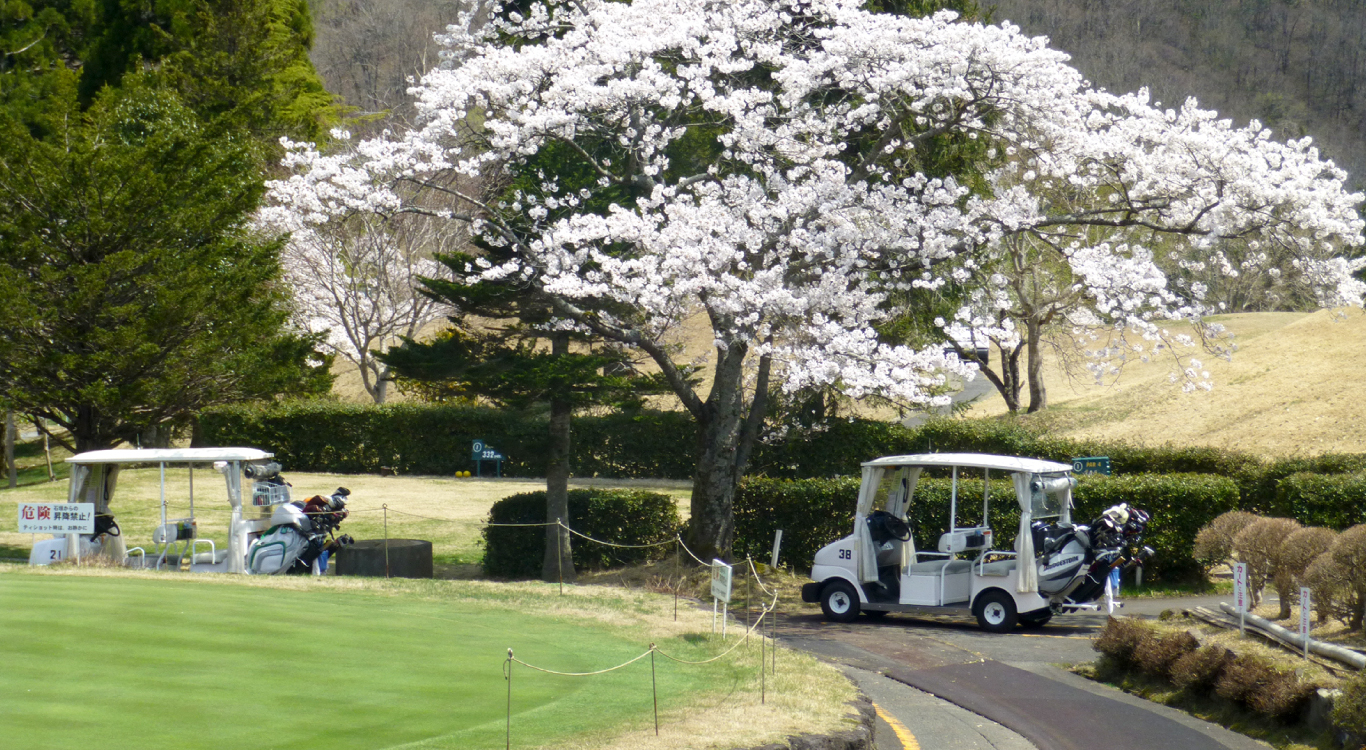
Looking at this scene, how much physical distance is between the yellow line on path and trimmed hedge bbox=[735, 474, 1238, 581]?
26.4 ft

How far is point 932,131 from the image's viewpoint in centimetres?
1775

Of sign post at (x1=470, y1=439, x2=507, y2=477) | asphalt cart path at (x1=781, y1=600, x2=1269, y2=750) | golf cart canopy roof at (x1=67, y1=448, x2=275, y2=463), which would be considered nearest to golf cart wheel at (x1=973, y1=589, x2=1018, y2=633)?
asphalt cart path at (x1=781, y1=600, x2=1269, y2=750)

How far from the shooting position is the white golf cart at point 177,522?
54.4ft

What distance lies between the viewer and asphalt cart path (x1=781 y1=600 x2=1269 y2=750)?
967 centimetres

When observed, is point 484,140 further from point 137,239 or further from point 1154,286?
point 1154,286

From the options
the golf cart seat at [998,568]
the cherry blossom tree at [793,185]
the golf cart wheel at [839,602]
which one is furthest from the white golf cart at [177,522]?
the golf cart seat at [998,568]

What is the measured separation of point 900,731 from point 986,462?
583 cm

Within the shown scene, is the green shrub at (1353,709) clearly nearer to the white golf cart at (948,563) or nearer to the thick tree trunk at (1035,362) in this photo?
the white golf cart at (948,563)

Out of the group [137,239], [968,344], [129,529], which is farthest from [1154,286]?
[129,529]

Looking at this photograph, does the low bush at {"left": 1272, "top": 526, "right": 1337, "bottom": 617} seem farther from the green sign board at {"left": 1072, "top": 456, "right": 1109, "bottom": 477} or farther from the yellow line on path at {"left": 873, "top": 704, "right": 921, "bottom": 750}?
the green sign board at {"left": 1072, "top": 456, "right": 1109, "bottom": 477}

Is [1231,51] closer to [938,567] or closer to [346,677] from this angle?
[938,567]

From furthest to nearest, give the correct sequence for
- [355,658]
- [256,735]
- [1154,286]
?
[1154,286]
[355,658]
[256,735]

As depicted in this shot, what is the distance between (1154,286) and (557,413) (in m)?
10.2

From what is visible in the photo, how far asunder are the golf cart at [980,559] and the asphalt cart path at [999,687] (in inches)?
14.4
